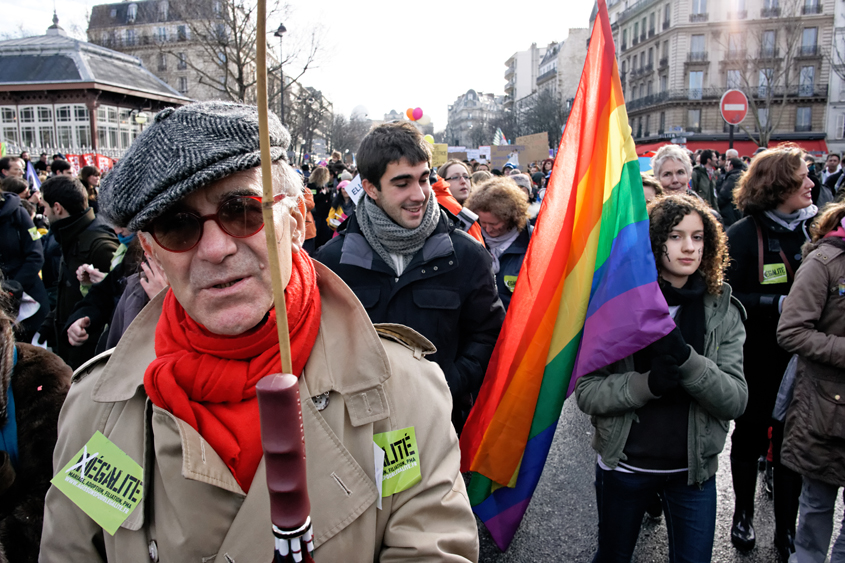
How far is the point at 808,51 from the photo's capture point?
4456cm

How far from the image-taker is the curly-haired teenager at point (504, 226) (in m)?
4.13

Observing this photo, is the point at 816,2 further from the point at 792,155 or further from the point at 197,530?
the point at 197,530

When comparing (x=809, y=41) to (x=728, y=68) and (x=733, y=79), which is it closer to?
(x=733, y=79)

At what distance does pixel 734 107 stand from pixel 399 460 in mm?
9383

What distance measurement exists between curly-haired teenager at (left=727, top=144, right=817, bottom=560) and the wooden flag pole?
335 cm

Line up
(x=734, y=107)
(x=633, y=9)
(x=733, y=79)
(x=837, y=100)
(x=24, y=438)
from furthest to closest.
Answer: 1. (x=633, y=9)
2. (x=733, y=79)
3. (x=837, y=100)
4. (x=734, y=107)
5. (x=24, y=438)

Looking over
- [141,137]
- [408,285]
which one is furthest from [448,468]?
[408,285]

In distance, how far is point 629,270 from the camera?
2.42 m

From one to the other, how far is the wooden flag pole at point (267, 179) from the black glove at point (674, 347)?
6.25 feet

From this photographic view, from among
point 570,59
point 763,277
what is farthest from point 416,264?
point 570,59

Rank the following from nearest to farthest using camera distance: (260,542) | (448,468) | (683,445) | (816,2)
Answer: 1. (260,542)
2. (448,468)
3. (683,445)
4. (816,2)

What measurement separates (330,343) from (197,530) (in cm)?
48

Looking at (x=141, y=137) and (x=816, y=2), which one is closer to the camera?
(x=141, y=137)

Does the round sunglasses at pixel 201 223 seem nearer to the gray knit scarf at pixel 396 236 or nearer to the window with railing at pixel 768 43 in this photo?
the gray knit scarf at pixel 396 236
